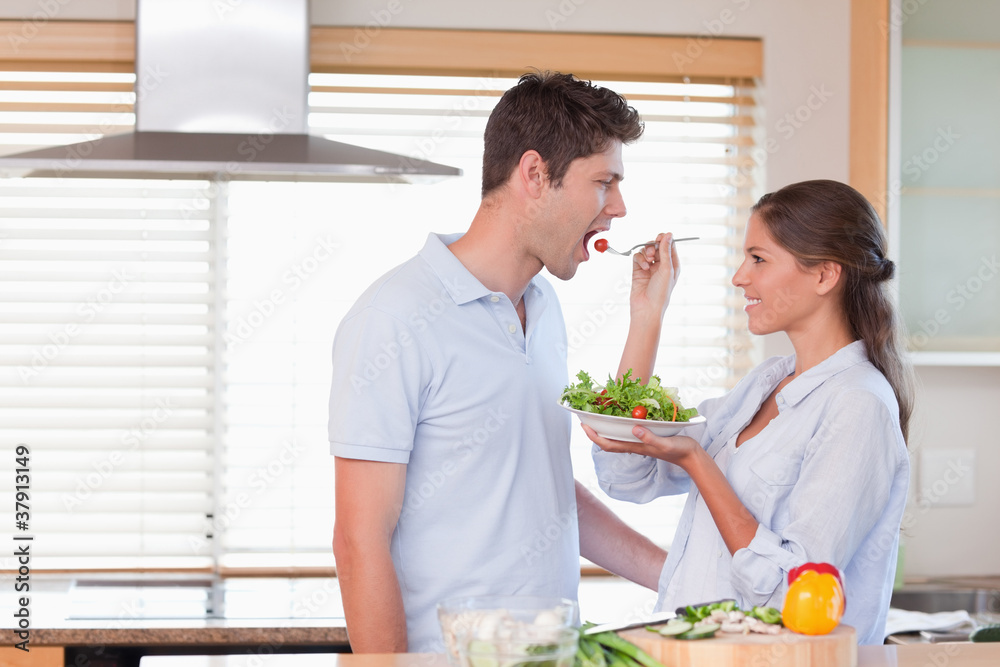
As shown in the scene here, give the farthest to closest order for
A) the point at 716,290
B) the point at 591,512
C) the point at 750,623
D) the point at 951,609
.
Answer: the point at 716,290 → the point at 951,609 → the point at 591,512 → the point at 750,623

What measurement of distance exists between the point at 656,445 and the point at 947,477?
167 centimetres

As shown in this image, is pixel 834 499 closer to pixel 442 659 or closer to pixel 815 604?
pixel 815 604

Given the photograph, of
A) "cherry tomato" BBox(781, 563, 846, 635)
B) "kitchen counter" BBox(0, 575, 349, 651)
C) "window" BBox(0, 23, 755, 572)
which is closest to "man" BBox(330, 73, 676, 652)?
"cherry tomato" BBox(781, 563, 846, 635)

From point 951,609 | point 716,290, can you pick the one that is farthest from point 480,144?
point 951,609

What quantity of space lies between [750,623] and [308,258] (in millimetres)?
1761

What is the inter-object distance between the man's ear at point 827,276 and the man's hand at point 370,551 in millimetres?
719

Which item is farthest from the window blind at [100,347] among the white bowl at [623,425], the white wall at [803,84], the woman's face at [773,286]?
the woman's face at [773,286]

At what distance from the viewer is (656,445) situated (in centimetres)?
142

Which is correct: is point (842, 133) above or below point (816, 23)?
below

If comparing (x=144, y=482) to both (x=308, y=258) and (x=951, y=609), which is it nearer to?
(x=308, y=258)

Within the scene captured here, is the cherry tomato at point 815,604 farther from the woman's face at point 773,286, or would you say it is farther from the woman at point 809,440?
the woman's face at point 773,286

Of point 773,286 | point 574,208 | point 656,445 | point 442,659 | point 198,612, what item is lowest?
point 198,612

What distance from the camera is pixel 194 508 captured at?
8.34ft

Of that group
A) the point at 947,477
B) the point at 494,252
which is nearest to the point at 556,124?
the point at 494,252
